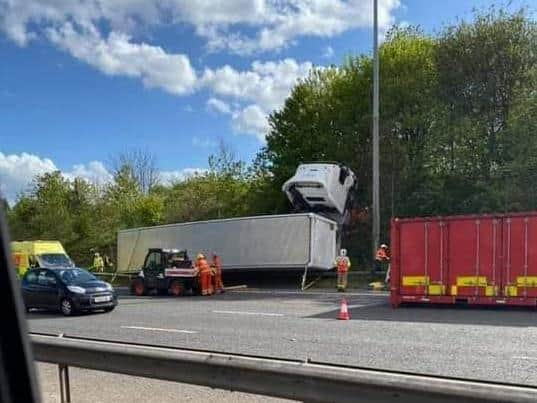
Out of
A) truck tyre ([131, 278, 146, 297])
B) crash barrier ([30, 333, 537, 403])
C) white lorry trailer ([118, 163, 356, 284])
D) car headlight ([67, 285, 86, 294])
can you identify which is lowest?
truck tyre ([131, 278, 146, 297])

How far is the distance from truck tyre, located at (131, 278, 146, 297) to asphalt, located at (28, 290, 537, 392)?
5121mm

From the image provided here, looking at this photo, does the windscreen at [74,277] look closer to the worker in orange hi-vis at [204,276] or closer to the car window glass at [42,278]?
the car window glass at [42,278]

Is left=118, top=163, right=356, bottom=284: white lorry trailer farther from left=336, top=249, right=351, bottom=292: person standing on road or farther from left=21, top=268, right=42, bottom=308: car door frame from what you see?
left=21, top=268, right=42, bottom=308: car door frame

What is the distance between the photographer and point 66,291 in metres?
17.2

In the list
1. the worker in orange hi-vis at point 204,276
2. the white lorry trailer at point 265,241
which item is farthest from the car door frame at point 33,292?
the white lorry trailer at point 265,241

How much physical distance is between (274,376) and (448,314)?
38.8 feet

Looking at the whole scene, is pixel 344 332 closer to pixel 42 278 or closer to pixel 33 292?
pixel 42 278

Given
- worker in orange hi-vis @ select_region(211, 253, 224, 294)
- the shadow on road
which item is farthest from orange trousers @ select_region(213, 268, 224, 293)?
the shadow on road

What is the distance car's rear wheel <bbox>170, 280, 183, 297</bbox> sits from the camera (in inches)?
946

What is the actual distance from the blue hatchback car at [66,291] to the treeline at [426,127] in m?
12.1

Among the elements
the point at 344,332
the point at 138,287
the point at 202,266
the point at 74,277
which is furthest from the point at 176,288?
the point at 344,332

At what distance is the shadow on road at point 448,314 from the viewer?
45.3 feet

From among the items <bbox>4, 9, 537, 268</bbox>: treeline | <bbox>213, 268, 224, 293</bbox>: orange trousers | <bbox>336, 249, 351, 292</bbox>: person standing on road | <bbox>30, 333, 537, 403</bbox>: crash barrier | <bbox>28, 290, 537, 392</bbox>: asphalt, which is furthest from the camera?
<bbox>4, 9, 537, 268</bbox>: treeline

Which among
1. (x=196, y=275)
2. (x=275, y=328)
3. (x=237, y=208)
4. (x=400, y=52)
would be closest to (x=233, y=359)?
(x=275, y=328)
